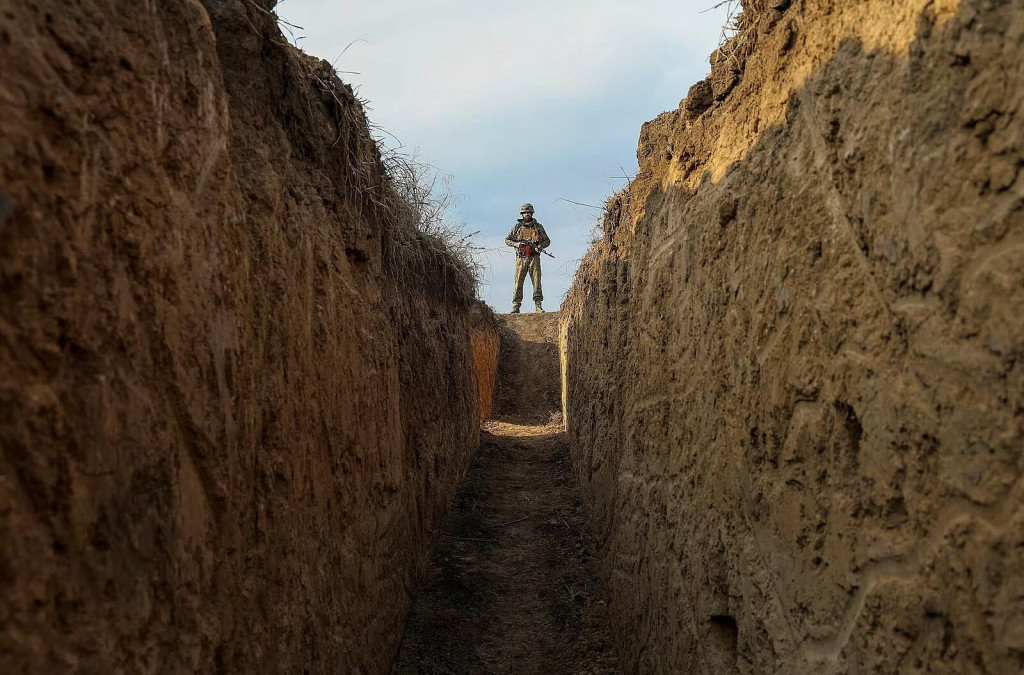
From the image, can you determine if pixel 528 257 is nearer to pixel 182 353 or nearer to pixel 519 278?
pixel 519 278

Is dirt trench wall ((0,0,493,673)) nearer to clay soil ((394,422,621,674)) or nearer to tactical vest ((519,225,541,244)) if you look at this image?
clay soil ((394,422,621,674))

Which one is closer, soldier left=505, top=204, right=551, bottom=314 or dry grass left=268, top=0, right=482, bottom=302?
dry grass left=268, top=0, right=482, bottom=302

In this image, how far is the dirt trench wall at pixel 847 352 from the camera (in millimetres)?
1398

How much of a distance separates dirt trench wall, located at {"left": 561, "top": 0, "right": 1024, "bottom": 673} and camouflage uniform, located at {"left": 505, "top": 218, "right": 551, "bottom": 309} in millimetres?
10718

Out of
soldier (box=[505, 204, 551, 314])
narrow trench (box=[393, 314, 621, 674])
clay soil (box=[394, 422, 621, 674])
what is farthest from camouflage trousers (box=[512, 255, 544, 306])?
clay soil (box=[394, 422, 621, 674])

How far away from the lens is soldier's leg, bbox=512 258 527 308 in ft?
49.7

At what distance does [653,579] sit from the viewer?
390 cm

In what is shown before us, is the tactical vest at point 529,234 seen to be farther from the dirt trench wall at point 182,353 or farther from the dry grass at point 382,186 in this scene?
the dirt trench wall at point 182,353

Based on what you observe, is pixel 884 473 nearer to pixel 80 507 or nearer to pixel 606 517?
pixel 80 507

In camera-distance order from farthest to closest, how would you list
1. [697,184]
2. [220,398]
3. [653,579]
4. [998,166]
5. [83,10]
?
[653,579], [697,184], [220,398], [83,10], [998,166]

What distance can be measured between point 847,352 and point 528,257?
516 inches

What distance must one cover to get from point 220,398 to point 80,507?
764 mm

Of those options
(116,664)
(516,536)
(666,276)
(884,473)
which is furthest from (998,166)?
(516,536)

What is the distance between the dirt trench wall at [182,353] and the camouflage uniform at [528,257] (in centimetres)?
1039
